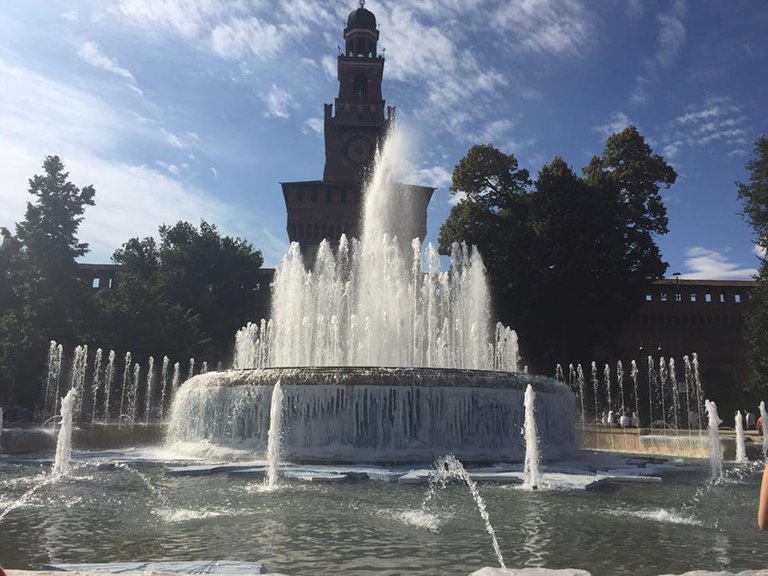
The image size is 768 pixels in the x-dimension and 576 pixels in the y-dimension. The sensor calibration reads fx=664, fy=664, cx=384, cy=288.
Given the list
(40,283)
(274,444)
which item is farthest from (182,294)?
(274,444)

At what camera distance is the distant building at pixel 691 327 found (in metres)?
39.8

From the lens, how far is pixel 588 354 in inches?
1163

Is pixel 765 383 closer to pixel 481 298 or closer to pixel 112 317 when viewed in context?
pixel 481 298

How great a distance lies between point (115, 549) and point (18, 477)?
5990 millimetres

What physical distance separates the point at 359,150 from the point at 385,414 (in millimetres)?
38398

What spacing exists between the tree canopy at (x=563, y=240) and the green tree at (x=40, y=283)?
16.3 meters

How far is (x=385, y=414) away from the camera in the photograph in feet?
39.7

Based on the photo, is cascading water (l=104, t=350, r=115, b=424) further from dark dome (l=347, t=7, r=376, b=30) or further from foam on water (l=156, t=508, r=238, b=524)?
dark dome (l=347, t=7, r=376, b=30)

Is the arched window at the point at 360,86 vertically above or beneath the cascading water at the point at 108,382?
above

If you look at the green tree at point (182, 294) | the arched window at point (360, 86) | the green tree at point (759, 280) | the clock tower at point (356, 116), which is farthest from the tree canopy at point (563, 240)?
the arched window at point (360, 86)

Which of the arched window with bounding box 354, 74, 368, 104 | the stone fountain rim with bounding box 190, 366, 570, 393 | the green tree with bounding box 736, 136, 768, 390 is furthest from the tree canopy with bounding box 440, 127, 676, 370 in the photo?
the arched window with bounding box 354, 74, 368, 104

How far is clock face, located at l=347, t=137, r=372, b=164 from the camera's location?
4806 centimetres

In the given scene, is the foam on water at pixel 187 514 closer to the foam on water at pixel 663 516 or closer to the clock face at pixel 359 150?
the foam on water at pixel 663 516

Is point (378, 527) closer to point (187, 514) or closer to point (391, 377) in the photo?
point (187, 514)
